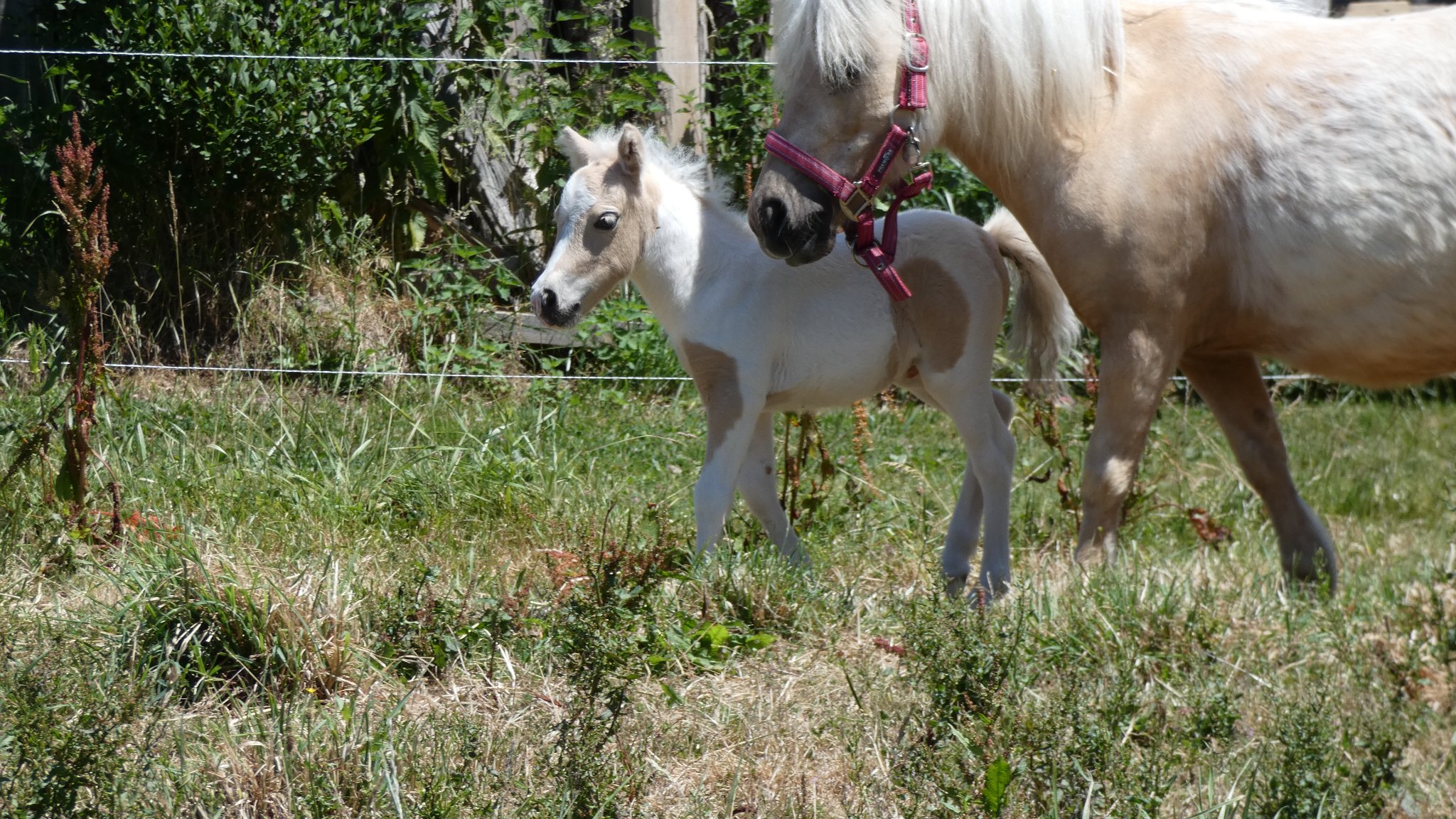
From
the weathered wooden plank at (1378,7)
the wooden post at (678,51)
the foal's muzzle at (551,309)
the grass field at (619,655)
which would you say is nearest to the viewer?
the grass field at (619,655)

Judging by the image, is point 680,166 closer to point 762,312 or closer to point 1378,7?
point 762,312

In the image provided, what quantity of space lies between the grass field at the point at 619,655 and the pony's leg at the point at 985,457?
0.46 feet

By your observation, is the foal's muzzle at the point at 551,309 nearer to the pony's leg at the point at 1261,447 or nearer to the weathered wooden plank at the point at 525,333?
the pony's leg at the point at 1261,447

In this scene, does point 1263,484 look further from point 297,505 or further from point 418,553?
point 297,505

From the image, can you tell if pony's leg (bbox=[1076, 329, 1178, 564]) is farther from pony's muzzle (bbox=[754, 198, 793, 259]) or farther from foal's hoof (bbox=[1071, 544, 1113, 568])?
pony's muzzle (bbox=[754, 198, 793, 259])

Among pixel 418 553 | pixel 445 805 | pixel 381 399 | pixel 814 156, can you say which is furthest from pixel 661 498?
pixel 445 805

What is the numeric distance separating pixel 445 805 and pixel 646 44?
15.2 ft

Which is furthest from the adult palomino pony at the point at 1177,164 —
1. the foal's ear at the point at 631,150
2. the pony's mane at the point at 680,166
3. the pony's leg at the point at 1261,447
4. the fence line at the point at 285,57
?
the fence line at the point at 285,57

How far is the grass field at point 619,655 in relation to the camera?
280 centimetres

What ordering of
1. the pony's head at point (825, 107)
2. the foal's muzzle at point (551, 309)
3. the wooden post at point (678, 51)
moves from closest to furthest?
the pony's head at point (825, 107), the foal's muzzle at point (551, 309), the wooden post at point (678, 51)

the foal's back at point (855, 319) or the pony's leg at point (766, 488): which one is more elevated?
the foal's back at point (855, 319)

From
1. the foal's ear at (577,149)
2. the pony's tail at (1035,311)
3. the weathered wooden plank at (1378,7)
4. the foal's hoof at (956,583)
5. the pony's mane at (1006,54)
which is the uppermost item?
the pony's mane at (1006,54)

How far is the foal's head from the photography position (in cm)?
372

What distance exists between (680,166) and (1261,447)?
1.98 meters
